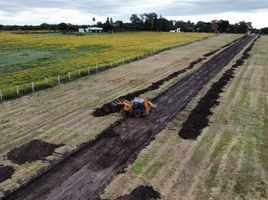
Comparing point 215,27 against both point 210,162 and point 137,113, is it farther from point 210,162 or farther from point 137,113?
point 210,162

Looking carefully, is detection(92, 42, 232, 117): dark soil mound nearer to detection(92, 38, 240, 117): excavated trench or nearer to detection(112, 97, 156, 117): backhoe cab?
detection(92, 38, 240, 117): excavated trench

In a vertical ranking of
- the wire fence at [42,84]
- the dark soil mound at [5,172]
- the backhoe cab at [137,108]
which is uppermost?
the backhoe cab at [137,108]

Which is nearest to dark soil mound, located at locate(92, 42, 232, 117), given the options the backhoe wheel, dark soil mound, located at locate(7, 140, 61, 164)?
the backhoe wheel

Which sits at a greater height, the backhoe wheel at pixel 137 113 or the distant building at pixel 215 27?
the backhoe wheel at pixel 137 113

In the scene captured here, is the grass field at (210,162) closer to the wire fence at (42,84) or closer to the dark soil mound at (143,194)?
the dark soil mound at (143,194)

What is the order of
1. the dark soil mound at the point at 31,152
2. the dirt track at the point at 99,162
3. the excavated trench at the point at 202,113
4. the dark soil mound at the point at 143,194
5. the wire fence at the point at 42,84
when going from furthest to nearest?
the wire fence at the point at 42,84
the excavated trench at the point at 202,113
the dark soil mound at the point at 31,152
the dirt track at the point at 99,162
the dark soil mound at the point at 143,194

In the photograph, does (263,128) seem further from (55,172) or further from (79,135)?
(55,172)

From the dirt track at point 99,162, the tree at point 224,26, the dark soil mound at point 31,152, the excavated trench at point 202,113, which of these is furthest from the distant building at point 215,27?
the dark soil mound at point 31,152
